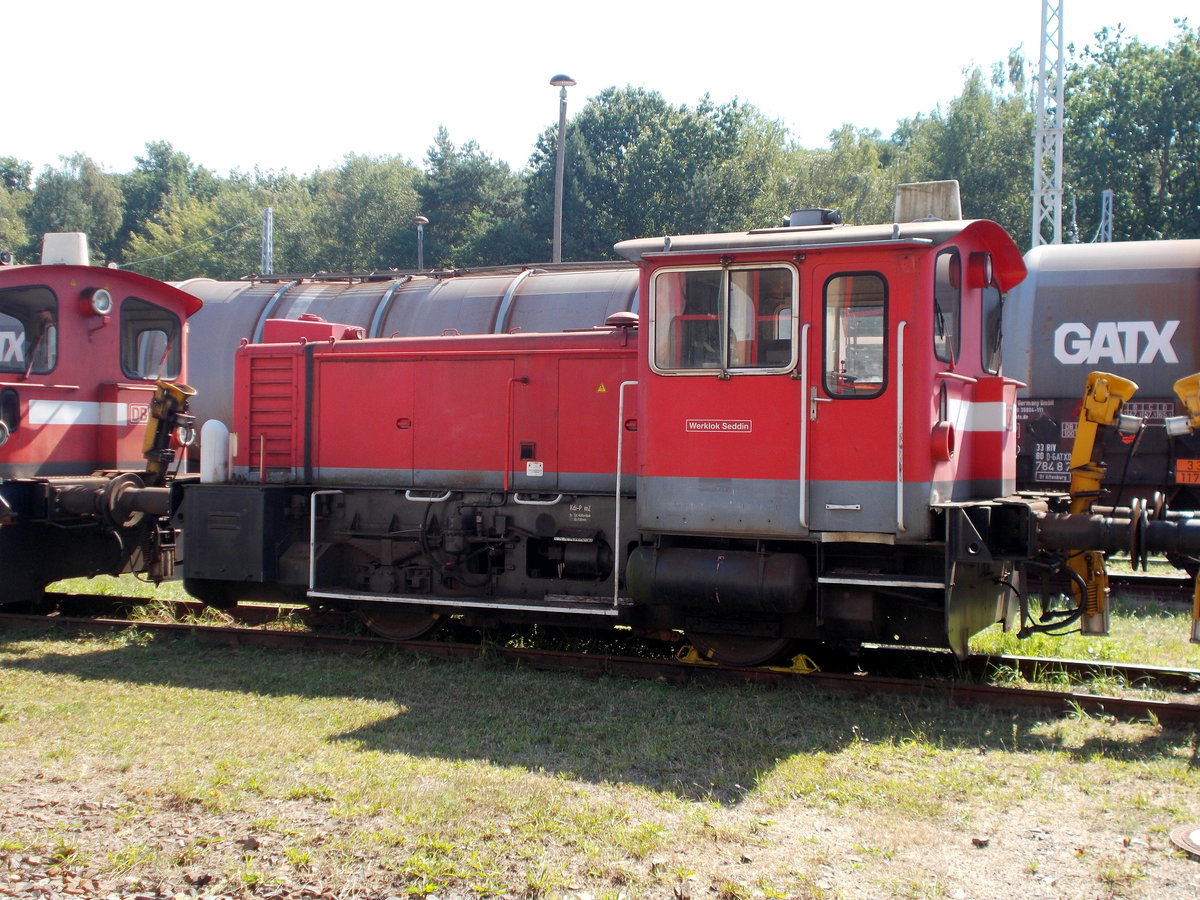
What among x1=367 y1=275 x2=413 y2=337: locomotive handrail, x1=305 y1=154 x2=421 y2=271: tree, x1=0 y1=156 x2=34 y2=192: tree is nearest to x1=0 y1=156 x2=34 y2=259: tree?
x1=0 y1=156 x2=34 y2=192: tree

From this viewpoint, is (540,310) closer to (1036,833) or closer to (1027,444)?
(1027,444)

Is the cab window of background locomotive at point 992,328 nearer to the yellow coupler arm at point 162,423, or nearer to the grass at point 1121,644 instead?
the grass at point 1121,644

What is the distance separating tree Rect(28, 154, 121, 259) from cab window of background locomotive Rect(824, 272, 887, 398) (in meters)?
77.5

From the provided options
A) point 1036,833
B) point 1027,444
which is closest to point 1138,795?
point 1036,833

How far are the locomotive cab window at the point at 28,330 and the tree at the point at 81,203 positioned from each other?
70.9 metres

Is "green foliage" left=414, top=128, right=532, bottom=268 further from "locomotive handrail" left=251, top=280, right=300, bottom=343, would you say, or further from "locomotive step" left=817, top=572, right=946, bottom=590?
"locomotive step" left=817, top=572, right=946, bottom=590

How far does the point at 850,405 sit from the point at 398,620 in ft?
15.4

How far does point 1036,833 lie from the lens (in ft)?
16.4

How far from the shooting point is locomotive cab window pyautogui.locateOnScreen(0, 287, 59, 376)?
33.7 ft

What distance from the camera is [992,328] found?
8.29 meters

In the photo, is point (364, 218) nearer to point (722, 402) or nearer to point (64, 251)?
point (64, 251)

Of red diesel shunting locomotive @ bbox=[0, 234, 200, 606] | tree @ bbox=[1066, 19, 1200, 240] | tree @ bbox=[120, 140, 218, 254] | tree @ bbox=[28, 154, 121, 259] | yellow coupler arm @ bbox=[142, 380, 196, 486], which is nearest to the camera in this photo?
red diesel shunting locomotive @ bbox=[0, 234, 200, 606]

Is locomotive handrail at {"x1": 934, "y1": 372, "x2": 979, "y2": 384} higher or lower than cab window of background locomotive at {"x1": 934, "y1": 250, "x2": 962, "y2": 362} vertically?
lower

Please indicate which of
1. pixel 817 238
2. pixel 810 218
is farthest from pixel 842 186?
pixel 817 238
